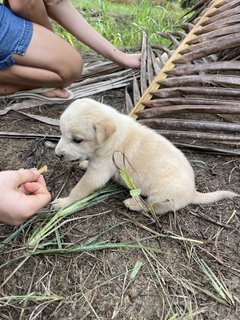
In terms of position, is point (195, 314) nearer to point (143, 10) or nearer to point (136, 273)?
point (136, 273)

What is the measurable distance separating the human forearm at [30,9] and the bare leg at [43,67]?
0.29 feet

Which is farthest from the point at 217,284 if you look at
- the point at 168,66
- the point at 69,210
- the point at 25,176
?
the point at 168,66

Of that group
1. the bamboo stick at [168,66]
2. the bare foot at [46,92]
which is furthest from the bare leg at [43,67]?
the bamboo stick at [168,66]

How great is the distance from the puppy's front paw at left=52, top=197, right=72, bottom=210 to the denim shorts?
1.46m

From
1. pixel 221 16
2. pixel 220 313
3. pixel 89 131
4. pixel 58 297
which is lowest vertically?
pixel 220 313

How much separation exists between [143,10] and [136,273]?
504 centimetres

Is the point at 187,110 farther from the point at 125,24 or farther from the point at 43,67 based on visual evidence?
the point at 125,24

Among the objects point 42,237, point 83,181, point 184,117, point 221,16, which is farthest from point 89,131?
point 221,16

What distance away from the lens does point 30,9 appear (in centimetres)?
324

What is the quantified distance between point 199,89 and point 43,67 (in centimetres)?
139

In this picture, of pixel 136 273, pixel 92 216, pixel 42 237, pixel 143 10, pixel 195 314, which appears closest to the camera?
pixel 195 314

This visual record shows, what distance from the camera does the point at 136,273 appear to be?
2.02 m

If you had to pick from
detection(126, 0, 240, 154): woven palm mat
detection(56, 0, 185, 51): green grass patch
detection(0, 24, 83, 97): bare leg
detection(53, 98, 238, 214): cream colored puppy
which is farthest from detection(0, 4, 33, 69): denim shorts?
detection(56, 0, 185, 51): green grass patch

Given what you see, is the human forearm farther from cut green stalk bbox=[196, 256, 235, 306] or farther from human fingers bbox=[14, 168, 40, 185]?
cut green stalk bbox=[196, 256, 235, 306]
